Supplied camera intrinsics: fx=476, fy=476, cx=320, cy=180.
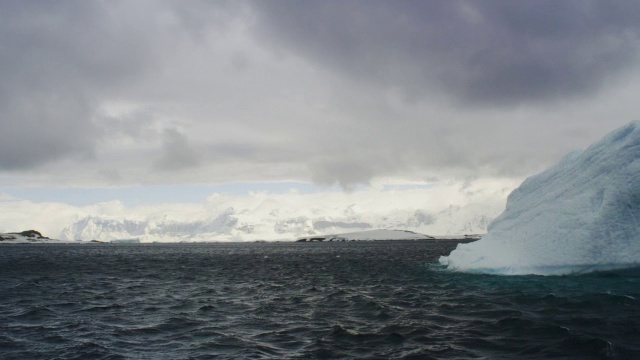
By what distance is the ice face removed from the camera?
87.6ft

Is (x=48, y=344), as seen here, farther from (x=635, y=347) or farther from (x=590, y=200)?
(x=590, y=200)

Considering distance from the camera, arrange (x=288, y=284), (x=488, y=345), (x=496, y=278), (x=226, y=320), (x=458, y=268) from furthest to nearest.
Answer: (x=458, y=268) < (x=288, y=284) < (x=496, y=278) < (x=226, y=320) < (x=488, y=345)

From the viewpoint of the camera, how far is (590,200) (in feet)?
92.1

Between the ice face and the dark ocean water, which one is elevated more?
the ice face

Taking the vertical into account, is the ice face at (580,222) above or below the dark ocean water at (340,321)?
above

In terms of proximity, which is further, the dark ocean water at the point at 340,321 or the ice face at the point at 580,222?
the ice face at the point at 580,222

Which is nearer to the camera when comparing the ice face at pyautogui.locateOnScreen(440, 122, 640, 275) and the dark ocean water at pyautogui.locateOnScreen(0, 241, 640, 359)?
the dark ocean water at pyautogui.locateOnScreen(0, 241, 640, 359)

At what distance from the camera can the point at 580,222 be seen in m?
27.5

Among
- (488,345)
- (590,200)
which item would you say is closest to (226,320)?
(488,345)

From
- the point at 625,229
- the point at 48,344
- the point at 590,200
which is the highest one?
the point at 590,200

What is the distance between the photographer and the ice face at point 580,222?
26688 mm

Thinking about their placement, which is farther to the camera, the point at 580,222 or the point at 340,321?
the point at 580,222

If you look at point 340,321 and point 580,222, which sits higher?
point 580,222

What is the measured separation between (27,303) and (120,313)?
678cm
